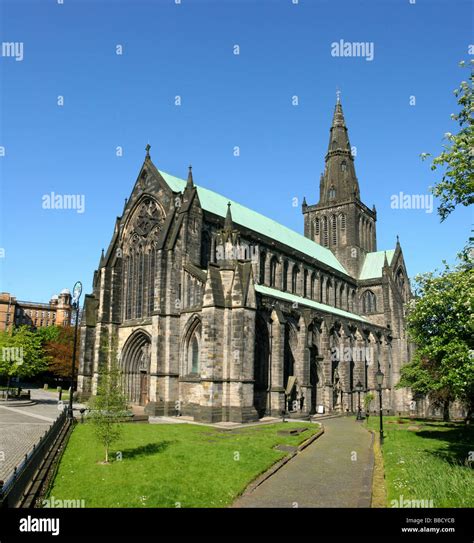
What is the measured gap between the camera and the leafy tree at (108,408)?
16828 mm

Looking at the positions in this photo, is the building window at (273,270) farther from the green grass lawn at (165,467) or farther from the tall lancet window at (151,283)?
the green grass lawn at (165,467)

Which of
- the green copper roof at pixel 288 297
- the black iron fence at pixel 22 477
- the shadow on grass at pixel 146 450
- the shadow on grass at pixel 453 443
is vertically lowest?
the shadow on grass at pixel 453 443

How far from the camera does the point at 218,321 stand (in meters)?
31.3

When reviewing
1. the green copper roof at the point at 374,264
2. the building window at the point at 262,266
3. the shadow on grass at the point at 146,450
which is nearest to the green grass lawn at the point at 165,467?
the shadow on grass at the point at 146,450

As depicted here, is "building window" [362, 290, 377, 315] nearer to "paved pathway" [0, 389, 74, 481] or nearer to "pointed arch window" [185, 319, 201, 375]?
"pointed arch window" [185, 319, 201, 375]

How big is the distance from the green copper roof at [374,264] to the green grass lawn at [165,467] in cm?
4099

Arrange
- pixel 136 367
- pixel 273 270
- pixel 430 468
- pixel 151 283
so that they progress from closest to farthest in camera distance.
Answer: pixel 430 468 < pixel 151 283 < pixel 136 367 < pixel 273 270

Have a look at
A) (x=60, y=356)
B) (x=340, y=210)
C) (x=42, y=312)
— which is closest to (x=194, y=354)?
(x=340, y=210)

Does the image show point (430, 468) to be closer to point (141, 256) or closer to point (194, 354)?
point (194, 354)

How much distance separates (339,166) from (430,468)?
175 ft

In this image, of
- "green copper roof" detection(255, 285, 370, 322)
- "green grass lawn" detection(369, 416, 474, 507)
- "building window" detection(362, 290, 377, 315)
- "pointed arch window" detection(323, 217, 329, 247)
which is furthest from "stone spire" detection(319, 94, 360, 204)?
"green grass lawn" detection(369, 416, 474, 507)

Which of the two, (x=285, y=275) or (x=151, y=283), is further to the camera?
(x=285, y=275)

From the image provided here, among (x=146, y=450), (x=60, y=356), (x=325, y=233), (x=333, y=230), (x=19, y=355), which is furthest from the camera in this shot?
(x=60, y=356)
